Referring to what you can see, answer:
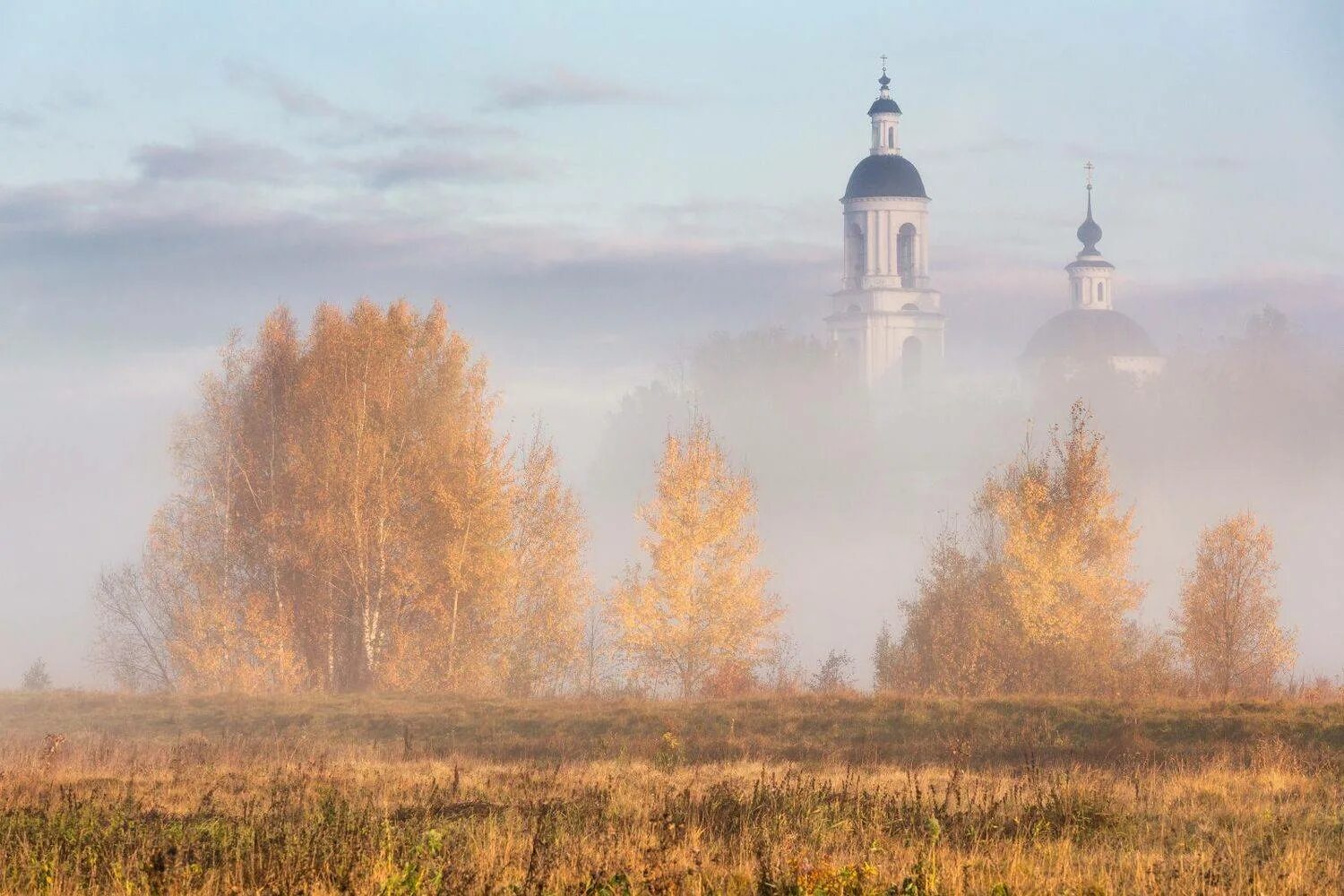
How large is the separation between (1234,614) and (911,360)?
83468 millimetres

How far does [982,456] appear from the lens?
122 metres

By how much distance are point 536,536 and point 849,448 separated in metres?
89.3

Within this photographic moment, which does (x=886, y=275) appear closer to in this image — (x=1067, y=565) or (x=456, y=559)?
(x=1067, y=565)

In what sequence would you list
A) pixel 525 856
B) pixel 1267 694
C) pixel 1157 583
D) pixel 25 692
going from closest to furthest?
pixel 525 856
pixel 1267 694
pixel 25 692
pixel 1157 583

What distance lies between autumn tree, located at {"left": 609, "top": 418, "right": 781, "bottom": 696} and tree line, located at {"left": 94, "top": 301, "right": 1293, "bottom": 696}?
0.06 meters

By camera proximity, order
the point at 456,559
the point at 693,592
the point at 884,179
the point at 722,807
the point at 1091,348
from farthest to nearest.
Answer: the point at 1091,348, the point at 884,179, the point at 693,592, the point at 456,559, the point at 722,807

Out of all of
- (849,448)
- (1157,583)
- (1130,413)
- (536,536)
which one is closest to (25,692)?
(536,536)

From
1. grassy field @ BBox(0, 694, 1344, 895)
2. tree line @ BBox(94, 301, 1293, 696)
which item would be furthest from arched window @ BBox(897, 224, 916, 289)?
grassy field @ BBox(0, 694, 1344, 895)

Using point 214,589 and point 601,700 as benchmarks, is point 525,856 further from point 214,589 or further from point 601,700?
point 214,589

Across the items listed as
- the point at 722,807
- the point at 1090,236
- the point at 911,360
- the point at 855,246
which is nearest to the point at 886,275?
the point at 855,246

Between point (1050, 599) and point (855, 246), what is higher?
point (855, 246)

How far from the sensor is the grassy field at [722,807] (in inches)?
412

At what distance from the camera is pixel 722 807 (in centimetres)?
1376

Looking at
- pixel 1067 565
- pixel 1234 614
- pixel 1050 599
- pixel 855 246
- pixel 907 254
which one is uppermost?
pixel 855 246
